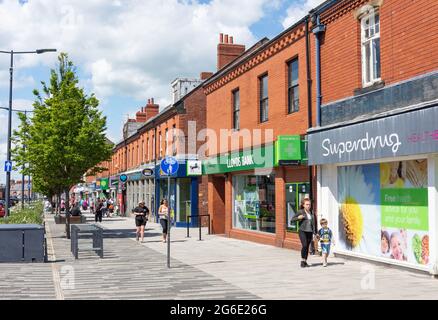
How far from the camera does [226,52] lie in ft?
88.9

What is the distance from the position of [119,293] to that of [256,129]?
1089 cm

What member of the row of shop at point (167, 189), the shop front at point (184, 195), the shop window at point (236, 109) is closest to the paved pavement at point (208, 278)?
the shop window at point (236, 109)

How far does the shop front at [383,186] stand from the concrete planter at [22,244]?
25.3ft

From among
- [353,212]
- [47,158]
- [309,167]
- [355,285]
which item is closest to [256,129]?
[309,167]

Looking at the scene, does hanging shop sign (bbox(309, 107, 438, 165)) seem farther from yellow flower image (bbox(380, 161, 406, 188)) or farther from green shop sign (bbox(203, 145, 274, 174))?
green shop sign (bbox(203, 145, 274, 174))

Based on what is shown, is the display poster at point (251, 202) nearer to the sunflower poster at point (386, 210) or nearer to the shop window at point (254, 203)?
the shop window at point (254, 203)

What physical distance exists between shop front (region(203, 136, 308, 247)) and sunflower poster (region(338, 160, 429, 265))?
Answer: 7.57 feet

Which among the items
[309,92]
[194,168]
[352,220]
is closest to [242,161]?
[309,92]

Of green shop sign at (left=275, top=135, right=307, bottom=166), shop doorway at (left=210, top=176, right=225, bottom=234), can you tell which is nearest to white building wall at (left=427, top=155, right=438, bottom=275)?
green shop sign at (left=275, top=135, right=307, bottom=166)

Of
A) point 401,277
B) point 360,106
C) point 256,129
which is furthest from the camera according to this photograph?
point 256,129

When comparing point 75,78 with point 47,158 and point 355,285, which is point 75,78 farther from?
point 355,285
